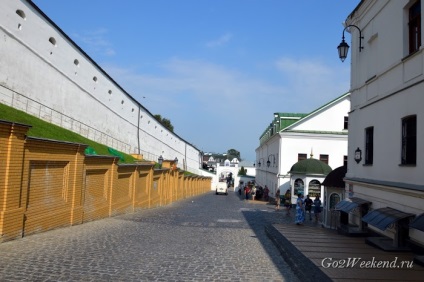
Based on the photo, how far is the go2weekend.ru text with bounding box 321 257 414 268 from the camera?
8.85m

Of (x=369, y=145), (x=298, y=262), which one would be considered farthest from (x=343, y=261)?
(x=369, y=145)

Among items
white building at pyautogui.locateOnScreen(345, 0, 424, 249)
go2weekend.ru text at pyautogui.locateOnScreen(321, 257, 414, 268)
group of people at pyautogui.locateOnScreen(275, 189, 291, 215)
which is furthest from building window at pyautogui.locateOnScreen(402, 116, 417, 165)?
group of people at pyautogui.locateOnScreen(275, 189, 291, 215)

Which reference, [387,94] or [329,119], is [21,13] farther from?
[329,119]

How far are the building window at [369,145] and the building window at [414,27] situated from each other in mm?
3636

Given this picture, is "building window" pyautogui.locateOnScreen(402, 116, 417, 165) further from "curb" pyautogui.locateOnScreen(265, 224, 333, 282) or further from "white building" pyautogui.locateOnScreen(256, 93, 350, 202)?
"white building" pyautogui.locateOnScreen(256, 93, 350, 202)

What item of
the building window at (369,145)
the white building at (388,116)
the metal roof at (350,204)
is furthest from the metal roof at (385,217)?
the building window at (369,145)

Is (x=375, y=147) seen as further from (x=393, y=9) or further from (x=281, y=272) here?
(x=281, y=272)

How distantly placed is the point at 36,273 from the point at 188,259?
11.3ft

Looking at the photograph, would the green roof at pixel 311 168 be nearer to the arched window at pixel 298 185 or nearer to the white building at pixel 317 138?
the arched window at pixel 298 185

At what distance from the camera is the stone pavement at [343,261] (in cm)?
792

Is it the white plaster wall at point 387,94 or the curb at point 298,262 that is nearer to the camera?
the curb at point 298,262

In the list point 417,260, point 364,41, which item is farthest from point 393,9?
point 417,260

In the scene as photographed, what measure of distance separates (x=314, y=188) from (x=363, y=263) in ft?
71.5

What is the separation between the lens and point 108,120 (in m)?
39.3
